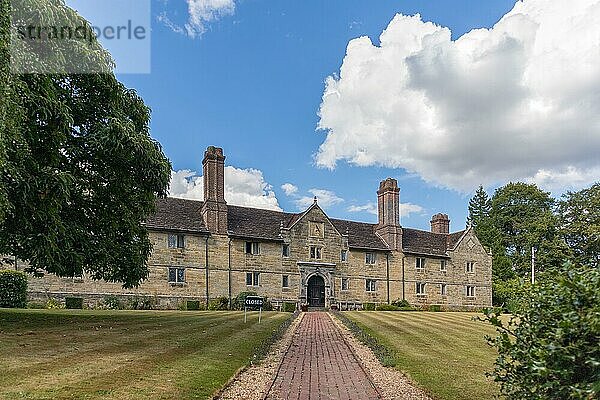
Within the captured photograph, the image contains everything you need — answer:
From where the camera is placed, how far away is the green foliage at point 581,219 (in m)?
63.5

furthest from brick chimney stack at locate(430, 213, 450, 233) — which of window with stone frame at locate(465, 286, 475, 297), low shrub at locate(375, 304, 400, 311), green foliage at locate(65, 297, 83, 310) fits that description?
green foliage at locate(65, 297, 83, 310)

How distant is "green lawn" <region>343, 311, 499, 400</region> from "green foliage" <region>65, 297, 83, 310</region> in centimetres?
2062

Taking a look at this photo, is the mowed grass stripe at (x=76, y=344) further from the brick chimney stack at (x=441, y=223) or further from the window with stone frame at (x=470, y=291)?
the brick chimney stack at (x=441, y=223)

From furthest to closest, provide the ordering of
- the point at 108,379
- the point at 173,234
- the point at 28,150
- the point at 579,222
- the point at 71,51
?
the point at 579,222 < the point at 173,234 < the point at 71,51 < the point at 28,150 < the point at 108,379

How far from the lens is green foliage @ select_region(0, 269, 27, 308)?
1190 inches

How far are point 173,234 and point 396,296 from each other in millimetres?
22799

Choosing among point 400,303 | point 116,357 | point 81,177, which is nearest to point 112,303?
point 81,177

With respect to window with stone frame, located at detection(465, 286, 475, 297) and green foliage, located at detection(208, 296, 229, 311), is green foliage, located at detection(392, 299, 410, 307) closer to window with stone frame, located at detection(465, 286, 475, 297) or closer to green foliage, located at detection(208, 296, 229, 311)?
window with stone frame, located at detection(465, 286, 475, 297)

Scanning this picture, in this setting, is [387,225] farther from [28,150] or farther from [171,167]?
[28,150]

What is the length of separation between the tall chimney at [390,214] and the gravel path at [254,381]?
37.5 m

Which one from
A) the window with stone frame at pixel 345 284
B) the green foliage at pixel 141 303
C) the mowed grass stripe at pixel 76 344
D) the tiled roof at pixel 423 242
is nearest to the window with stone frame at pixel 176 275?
the green foliage at pixel 141 303

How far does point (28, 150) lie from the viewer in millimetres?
16984

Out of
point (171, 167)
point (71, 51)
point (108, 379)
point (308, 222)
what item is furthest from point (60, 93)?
point (308, 222)

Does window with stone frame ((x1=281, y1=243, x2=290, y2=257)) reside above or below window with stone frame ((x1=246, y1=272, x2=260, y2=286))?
above
